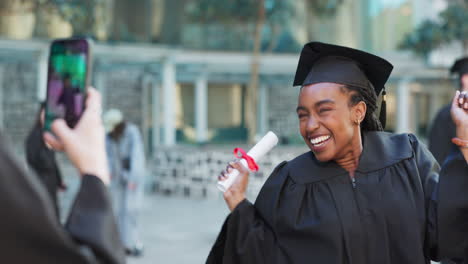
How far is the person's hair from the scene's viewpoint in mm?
2289

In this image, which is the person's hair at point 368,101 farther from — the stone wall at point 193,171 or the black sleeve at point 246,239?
the stone wall at point 193,171

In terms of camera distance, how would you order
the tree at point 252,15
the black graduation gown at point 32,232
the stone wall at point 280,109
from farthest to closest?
1. the stone wall at point 280,109
2. the tree at point 252,15
3. the black graduation gown at point 32,232

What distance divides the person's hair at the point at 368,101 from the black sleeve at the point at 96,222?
1.21 m

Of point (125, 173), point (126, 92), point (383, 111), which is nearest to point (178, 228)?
point (125, 173)

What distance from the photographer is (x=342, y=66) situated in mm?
2332

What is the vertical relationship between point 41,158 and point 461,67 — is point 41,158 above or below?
below

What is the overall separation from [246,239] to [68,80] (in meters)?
1.07

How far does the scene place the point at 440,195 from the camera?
2.25 m

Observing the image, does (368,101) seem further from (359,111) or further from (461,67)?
(461,67)

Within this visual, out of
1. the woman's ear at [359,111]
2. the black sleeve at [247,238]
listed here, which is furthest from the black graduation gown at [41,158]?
the woman's ear at [359,111]

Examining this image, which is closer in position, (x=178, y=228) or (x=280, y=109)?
(x=178, y=228)

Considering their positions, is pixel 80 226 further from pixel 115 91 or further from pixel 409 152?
pixel 115 91

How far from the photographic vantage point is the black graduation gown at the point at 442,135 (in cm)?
470

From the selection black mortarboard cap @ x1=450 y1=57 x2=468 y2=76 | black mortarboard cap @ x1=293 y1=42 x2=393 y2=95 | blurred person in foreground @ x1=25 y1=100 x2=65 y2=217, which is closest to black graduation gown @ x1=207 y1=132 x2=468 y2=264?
black mortarboard cap @ x1=293 y1=42 x2=393 y2=95
